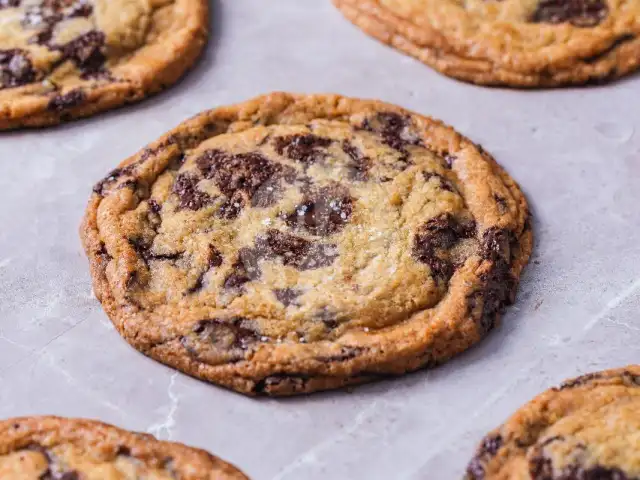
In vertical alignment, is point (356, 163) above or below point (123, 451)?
above

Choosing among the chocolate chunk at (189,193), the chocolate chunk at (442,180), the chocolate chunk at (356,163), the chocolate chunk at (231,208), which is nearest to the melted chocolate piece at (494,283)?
the chocolate chunk at (442,180)

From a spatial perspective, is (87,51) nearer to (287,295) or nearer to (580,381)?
(287,295)

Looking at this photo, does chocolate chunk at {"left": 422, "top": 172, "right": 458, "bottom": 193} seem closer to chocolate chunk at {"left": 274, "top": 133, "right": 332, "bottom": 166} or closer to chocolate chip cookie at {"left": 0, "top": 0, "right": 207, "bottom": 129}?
chocolate chunk at {"left": 274, "top": 133, "right": 332, "bottom": 166}

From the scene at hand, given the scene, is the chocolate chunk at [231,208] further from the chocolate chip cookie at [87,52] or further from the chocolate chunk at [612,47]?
the chocolate chunk at [612,47]

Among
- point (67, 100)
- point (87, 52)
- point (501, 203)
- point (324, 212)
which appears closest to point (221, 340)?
point (324, 212)

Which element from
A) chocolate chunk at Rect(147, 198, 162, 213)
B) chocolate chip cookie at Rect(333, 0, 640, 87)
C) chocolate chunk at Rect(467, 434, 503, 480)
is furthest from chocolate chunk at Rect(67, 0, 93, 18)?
chocolate chunk at Rect(467, 434, 503, 480)
